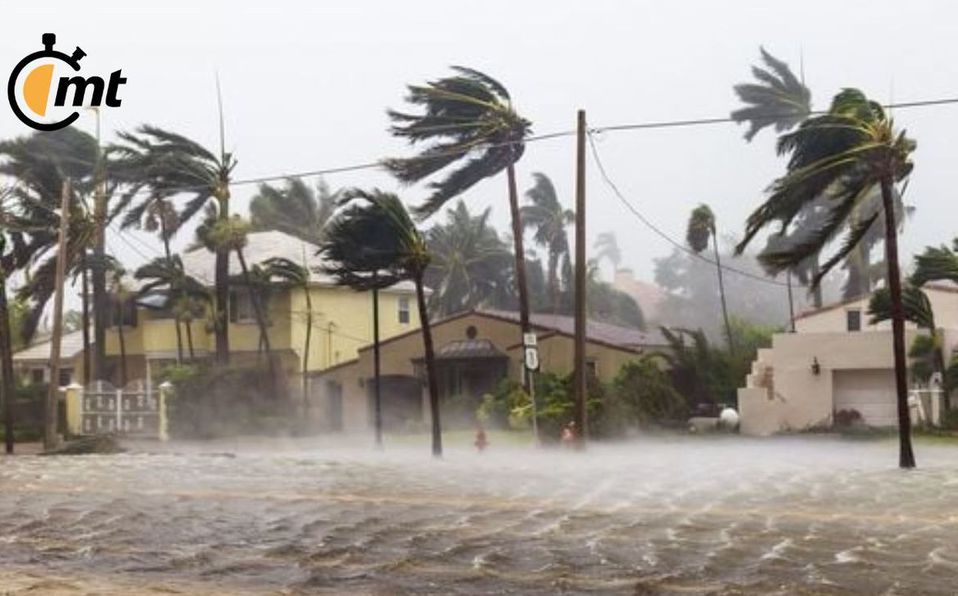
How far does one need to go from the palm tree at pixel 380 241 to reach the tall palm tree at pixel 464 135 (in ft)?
26.3

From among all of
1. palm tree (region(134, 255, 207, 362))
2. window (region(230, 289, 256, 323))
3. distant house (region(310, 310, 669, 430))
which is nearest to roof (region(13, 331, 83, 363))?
palm tree (region(134, 255, 207, 362))

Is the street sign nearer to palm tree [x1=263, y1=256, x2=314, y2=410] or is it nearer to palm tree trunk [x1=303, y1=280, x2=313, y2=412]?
palm tree trunk [x1=303, y1=280, x2=313, y2=412]

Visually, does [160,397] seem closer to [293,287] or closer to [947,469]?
[293,287]

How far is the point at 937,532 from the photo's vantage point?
12633mm

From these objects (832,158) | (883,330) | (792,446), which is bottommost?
(792,446)

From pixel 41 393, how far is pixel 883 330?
27.4m

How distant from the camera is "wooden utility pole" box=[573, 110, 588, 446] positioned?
2470cm

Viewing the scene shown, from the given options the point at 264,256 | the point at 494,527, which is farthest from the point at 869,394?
the point at 264,256

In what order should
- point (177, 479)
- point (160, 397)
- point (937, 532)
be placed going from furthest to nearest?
point (160, 397)
point (177, 479)
point (937, 532)

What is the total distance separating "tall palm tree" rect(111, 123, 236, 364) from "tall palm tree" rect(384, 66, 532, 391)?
1076 centimetres

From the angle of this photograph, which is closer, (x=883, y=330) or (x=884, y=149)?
(x=884, y=149)

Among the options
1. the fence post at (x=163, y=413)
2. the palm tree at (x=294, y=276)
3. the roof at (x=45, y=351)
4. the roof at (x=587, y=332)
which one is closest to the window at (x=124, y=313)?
the roof at (x=45, y=351)

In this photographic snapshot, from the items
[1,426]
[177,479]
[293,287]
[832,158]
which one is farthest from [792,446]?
[1,426]

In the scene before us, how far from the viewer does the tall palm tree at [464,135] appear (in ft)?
107
